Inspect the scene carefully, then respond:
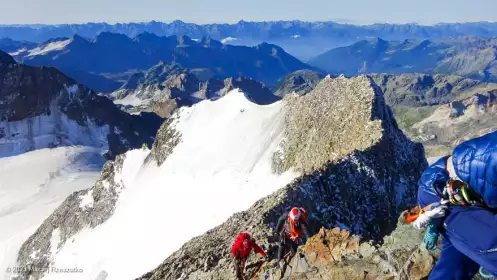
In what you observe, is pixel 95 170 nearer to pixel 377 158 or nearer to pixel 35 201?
pixel 35 201

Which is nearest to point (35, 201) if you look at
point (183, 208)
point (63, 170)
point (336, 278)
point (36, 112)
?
point (63, 170)

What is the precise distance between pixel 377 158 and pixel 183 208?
20.3 m

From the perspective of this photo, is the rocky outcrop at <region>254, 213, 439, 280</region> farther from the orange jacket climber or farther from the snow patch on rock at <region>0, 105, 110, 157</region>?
the snow patch on rock at <region>0, 105, 110, 157</region>

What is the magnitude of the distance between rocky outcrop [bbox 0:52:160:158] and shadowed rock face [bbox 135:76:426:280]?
441ft

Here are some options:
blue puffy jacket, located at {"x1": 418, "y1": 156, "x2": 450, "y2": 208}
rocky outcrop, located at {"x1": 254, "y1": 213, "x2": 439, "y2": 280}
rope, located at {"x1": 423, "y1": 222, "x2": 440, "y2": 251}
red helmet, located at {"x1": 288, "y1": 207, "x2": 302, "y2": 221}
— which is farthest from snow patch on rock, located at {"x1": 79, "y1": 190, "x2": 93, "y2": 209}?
blue puffy jacket, located at {"x1": 418, "y1": 156, "x2": 450, "y2": 208}

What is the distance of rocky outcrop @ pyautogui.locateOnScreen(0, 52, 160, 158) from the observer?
545ft

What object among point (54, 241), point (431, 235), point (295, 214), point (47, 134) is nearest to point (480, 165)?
point (431, 235)

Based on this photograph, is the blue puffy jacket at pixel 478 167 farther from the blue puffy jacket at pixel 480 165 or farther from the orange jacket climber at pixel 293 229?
the orange jacket climber at pixel 293 229

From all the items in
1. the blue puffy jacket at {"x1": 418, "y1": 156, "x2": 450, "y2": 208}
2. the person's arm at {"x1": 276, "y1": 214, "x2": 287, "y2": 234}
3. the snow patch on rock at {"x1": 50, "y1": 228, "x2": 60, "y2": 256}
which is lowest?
the snow patch on rock at {"x1": 50, "y1": 228, "x2": 60, "y2": 256}

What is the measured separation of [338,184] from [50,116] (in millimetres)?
169873

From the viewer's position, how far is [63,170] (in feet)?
475

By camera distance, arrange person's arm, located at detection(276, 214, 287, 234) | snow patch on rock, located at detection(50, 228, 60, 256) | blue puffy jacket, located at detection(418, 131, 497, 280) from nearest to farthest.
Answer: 1. blue puffy jacket, located at detection(418, 131, 497, 280)
2. person's arm, located at detection(276, 214, 287, 234)
3. snow patch on rock, located at detection(50, 228, 60, 256)

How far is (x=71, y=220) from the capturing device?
60375mm

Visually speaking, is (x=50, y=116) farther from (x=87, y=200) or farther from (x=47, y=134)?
(x=87, y=200)
